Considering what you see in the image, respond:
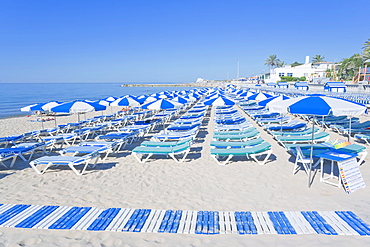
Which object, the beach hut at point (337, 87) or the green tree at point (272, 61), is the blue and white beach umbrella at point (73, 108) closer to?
the beach hut at point (337, 87)

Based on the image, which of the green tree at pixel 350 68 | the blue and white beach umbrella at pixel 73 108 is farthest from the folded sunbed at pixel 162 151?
the green tree at pixel 350 68

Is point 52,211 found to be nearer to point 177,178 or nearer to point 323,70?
point 177,178

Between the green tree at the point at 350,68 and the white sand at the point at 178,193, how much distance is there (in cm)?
4573

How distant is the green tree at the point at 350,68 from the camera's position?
4300cm

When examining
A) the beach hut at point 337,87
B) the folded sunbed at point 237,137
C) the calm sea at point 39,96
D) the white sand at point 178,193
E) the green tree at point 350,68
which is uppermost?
the green tree at point 350,68

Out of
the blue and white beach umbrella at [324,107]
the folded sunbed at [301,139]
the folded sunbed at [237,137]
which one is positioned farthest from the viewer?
the folded sunbed at [237,137]

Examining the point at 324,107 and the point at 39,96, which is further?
the point at 39,96

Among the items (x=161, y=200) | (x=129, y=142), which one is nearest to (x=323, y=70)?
(x=129, y=142)

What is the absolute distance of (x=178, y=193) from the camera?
479 centimetres

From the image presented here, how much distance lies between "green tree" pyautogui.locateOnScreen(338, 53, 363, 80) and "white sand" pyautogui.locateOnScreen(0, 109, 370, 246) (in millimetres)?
45727

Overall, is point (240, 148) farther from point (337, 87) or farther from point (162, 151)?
point (337, 87)

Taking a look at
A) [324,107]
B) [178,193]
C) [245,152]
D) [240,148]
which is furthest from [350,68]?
[178,193]

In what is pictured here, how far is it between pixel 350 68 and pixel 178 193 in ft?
165

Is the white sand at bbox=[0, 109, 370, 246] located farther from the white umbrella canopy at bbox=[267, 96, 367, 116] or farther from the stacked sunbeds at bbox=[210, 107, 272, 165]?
the white umbrella canopy at bbox=[267, 96, 367, 116]
